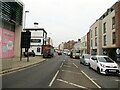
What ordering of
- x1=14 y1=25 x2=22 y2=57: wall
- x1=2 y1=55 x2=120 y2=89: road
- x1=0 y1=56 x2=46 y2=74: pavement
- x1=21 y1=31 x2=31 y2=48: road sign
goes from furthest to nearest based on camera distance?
x1=14 y1=25 x2=22 y2=57: wall < x1=21 y1=31 x2=31 y2=48: road sign < x1=0 y1=56 x2=46 y2=74: pavement < x1=2 y1=55 x2=120 y2=89: road

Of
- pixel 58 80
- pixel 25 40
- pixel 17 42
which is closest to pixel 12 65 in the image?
pixel 25 40

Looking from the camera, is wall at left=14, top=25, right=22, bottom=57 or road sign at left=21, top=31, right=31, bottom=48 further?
wall at left=14, top=25, right=22, bottom=57

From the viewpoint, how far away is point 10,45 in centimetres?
2759

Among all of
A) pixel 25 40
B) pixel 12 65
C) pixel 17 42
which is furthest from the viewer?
pixel 17 42

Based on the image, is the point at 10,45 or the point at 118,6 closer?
the point at 118,6

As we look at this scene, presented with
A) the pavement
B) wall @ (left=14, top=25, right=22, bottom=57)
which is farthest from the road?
wall @ (left=14, top=25, right=22, bottom=57)

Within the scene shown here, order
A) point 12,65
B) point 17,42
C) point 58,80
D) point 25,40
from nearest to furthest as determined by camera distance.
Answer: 1. point 58,80
2. point 12,65
3. point 25,40
4. point 17,42

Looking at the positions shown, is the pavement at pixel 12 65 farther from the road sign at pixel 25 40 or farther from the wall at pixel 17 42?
the wall at pixel 17 42

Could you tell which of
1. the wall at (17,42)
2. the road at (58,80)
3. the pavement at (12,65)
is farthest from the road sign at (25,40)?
the road at (58,80)

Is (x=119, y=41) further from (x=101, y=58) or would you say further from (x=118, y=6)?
(x=101, y=58)

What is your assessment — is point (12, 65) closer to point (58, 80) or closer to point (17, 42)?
point (58, 80)

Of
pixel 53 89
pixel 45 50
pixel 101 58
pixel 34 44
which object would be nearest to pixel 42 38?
pixel 34 44

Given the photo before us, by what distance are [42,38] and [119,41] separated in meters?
34.2

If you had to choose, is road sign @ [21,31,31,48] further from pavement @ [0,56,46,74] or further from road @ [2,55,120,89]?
road @ [2,55,120,89]
